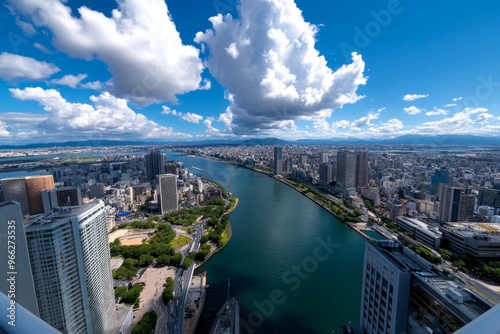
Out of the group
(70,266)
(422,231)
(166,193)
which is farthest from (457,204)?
(166,193)

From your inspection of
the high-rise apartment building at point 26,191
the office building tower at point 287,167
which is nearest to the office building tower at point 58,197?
the high-rise apartment building at point 26,191

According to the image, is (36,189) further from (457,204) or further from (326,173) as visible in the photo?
(457,204)

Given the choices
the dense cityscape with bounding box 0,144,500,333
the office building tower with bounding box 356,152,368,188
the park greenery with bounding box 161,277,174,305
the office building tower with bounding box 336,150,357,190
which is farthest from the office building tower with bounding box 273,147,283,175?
the park greenery with bounding box 161,277,174,305

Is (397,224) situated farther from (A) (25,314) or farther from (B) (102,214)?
(A) (25,314)

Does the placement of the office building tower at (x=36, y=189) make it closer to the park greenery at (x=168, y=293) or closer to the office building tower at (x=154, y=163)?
the office building tower at (x=154, y=163)

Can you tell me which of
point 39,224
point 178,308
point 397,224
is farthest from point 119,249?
point 397,224
